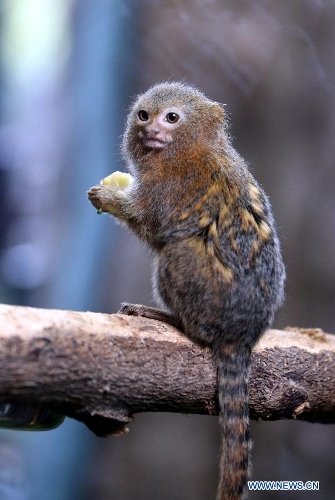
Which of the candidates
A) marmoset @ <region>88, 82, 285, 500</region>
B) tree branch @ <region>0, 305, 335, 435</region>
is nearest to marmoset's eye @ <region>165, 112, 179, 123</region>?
marmoset @ <region>88, 82, 285, 500</region>

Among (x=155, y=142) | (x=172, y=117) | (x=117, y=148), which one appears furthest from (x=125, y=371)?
(x=117, y=148)

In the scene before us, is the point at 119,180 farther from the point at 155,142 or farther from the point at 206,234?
the point at 206,234

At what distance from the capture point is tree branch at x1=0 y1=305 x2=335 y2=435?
1.93 meters

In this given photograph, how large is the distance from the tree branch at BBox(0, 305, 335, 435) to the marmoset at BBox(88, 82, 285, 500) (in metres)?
0.10

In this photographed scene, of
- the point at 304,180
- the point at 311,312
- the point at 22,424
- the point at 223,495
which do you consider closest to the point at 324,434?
the point at 311,312

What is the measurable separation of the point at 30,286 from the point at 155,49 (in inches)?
81.8

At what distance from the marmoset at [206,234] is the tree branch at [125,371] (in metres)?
0.10

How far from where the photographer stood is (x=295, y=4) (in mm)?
4746

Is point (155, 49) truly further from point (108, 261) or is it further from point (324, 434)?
point (324, 434)

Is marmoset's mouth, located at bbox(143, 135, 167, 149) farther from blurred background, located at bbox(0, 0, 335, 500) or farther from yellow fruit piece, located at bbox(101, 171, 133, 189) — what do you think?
blurred background, located at bbox(0, 0, 335, 500)

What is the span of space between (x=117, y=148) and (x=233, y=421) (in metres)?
2.58

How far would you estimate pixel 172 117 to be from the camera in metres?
2.99

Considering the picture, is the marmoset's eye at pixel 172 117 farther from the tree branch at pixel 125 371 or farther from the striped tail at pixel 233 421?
the striped tail at pixel 233 421

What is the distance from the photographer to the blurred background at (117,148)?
460 centimetres
